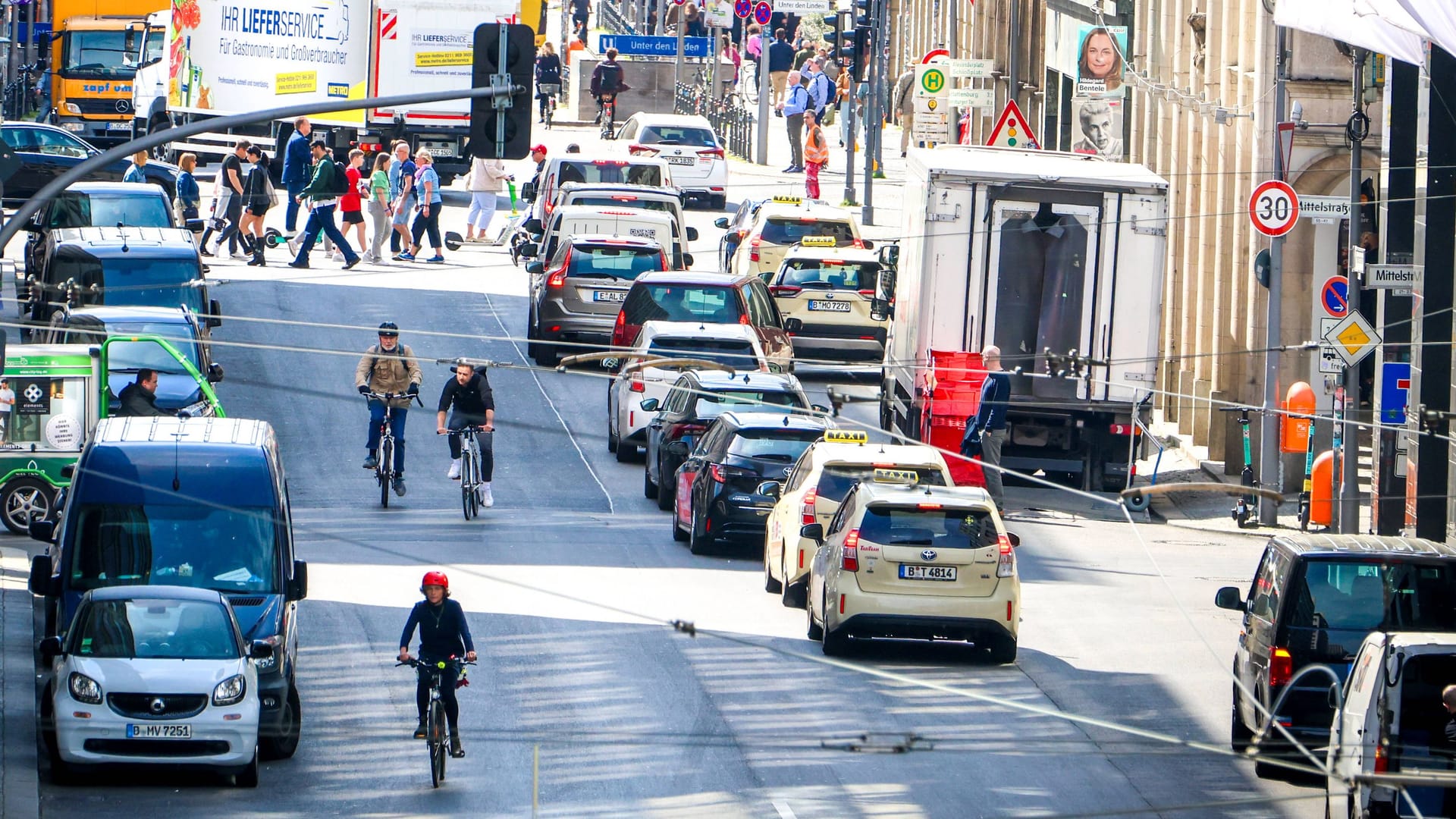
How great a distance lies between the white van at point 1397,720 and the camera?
40.6 ft

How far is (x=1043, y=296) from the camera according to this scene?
2648 cm

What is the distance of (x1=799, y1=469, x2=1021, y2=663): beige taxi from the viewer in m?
18.1

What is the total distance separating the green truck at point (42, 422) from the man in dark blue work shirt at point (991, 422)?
8481 millimetres

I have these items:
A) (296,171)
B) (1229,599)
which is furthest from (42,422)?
(296,171)

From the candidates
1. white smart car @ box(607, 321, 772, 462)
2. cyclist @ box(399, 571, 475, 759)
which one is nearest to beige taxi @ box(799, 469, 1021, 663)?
cyclist @ box(399, 571, 475, 759)

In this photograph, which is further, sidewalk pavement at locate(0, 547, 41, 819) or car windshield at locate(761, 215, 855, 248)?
car windshield at locate(761, 215, 855, 248)

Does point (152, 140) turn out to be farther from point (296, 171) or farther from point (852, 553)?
point (296, 171)

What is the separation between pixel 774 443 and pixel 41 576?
7.99m

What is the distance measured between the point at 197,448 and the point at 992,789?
599cm

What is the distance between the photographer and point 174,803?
14.8 metres

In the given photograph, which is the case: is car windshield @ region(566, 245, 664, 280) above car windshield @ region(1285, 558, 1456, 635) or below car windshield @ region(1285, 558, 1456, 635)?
above

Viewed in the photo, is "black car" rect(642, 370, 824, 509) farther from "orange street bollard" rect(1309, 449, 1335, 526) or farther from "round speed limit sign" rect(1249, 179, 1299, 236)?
"orange street bollard" rect(1309, 449, 1335, 526)

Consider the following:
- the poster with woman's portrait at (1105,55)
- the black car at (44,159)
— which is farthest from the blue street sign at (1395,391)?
the black car at (44,159)

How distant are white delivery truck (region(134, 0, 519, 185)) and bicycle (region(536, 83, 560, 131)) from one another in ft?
58.0
